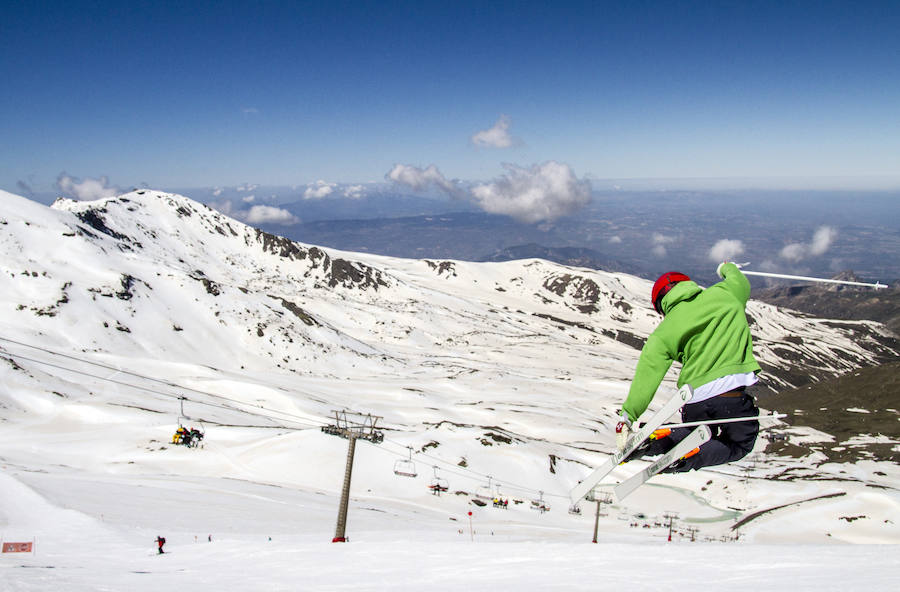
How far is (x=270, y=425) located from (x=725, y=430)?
77947 millimetres

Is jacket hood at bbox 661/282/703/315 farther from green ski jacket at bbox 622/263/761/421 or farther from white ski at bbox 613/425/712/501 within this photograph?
white ski at bbox 613/425/712/501

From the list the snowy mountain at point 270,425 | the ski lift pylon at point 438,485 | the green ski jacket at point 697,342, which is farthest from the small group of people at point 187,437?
the green ski jacket at point 697,342

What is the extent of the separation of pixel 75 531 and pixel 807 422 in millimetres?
129221

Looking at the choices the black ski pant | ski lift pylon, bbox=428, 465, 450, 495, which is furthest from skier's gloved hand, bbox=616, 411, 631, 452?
ski lift pylon, bbox=428, 465, 450, 495

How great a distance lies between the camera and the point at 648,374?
7.96 metres

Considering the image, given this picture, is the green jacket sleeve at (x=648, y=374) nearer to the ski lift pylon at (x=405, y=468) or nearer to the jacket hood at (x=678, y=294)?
the jacket hood at (x=678, y=294)

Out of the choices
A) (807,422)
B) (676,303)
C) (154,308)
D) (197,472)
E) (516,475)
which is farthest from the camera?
(154,308)

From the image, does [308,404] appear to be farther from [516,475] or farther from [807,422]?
[807,422]

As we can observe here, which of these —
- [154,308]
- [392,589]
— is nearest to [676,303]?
[392,589]

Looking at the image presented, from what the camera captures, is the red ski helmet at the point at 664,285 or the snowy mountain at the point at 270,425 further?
the snowy mountain at the point at 270,425

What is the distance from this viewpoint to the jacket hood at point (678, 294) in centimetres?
825

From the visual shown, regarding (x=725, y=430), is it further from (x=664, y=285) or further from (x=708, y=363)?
(x=664, y=285)

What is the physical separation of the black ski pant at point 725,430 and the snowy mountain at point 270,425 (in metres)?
1.36

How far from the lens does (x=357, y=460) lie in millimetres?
57812
